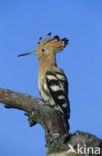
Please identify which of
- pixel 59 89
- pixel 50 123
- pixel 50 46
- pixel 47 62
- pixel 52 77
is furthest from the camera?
pixel 50 46

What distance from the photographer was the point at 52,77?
5.42 m

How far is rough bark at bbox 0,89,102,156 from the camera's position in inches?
131

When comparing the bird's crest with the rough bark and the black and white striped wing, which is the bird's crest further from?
the rough bark

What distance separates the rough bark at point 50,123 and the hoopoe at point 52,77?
1.98 feet

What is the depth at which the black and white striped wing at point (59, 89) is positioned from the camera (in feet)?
16.6

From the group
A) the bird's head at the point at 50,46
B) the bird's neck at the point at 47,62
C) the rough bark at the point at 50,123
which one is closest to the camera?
the rough bark at the point at 50,123

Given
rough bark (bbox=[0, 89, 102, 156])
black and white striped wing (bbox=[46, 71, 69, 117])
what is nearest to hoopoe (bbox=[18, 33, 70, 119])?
black and white striped wing (bbox=[46, 71, 69, 117])

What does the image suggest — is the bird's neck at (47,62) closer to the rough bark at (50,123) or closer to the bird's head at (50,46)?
the bird's head at (50,46)

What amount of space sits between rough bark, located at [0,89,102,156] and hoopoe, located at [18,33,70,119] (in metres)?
0.60

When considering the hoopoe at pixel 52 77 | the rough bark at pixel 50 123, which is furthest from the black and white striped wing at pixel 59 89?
the rough bark at pixel 50 123

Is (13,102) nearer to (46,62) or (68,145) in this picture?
(68,145)

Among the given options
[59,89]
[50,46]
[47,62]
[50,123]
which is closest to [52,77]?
[59,89]

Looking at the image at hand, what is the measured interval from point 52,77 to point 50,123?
1456mm

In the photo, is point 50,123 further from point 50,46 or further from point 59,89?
point 50,46
